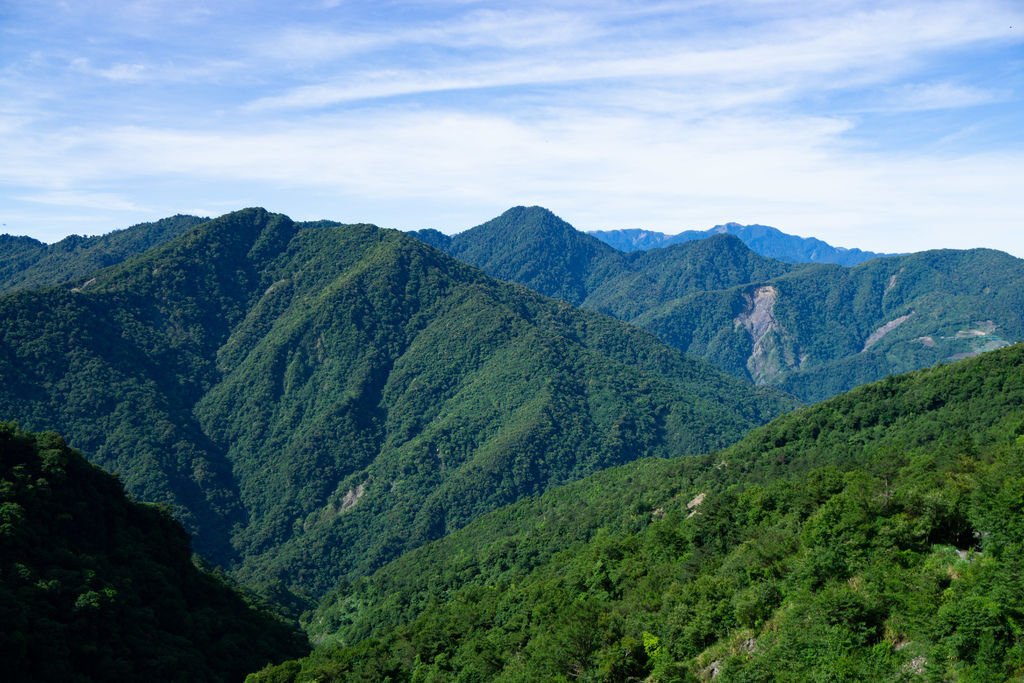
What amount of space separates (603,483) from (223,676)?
330ft

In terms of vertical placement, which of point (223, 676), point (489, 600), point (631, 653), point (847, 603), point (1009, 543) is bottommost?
point (223, 676)

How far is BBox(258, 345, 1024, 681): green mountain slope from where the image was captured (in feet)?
129

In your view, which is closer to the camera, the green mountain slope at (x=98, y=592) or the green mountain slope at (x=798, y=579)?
the green mountain slope at (x=798, y=579)

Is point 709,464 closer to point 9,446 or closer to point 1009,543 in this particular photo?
point 1009,543

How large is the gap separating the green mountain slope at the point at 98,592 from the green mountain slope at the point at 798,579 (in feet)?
58.0

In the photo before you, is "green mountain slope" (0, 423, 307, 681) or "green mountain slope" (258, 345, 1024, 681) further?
"green mountain slope" (0, 423, 307, 681)

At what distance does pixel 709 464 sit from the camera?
13238 cm

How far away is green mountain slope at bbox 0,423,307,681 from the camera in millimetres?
76562

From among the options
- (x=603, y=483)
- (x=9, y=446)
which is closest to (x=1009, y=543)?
(x=9, y=446)

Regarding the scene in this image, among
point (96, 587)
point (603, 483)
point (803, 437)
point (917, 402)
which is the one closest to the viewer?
point (96, 587)

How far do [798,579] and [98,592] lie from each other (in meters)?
78.0

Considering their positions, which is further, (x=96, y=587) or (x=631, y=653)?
(x=96, y=587)

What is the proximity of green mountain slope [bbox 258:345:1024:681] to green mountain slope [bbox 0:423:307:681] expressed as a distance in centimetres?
1767

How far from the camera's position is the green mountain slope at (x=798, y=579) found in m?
39.4
